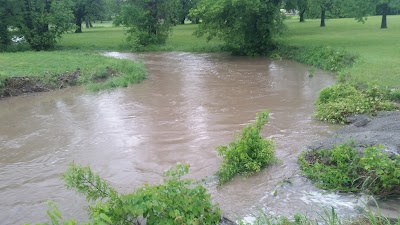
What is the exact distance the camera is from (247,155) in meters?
7.98

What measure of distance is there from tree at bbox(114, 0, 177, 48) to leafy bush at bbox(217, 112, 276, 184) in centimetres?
2527

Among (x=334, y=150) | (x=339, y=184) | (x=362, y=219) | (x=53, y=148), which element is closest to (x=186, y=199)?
(x=362, y=219)

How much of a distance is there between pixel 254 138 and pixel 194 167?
4.68 feet

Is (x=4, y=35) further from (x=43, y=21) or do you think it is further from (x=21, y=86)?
(x=21, y=86)

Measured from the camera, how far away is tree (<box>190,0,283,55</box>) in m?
24.7

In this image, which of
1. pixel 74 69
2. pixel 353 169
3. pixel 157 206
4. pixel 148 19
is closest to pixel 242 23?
pixel 148 19

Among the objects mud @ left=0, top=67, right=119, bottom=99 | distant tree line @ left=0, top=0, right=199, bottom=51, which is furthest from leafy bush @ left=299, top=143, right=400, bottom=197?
distant tree line @ left=0, top=0, right=199, bottom=51

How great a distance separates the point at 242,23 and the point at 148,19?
10.3 meters

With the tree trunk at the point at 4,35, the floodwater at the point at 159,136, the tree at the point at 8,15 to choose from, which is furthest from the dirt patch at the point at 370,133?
the tree trunk at the point at 4,35

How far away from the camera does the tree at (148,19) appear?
32500 mm

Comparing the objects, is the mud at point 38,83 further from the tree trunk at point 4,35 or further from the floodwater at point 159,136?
the tree trunk at point 4,35

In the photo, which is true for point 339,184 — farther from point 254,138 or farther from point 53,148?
point 53,148

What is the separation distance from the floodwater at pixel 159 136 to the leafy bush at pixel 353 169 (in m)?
0.25

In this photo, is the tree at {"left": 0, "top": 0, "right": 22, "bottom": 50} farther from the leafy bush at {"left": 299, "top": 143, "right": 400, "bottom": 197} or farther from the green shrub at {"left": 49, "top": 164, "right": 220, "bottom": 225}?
the green shrub at {"left": 49, "top": 164, "right": 220, "bottom": 225}
